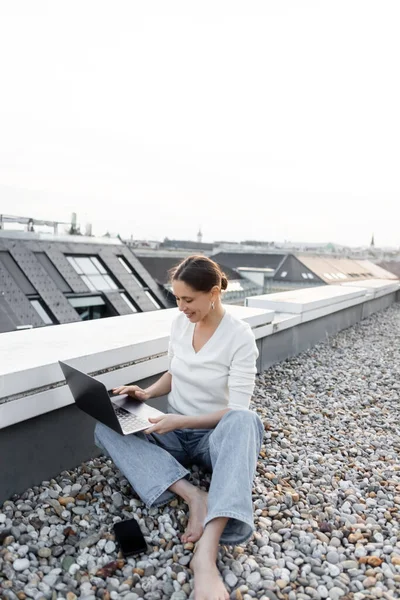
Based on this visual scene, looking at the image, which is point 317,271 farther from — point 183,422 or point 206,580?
point 206,580

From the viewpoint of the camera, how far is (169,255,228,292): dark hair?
1.92 meters

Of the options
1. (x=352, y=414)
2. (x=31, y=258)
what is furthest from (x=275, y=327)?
(x=31, y=258)

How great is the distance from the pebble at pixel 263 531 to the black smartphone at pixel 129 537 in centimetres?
3

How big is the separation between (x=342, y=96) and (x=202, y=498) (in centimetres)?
838

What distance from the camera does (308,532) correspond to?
1800 millimetres

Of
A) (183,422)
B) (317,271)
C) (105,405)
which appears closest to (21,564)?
(105,405)

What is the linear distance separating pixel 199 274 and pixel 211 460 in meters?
0.82

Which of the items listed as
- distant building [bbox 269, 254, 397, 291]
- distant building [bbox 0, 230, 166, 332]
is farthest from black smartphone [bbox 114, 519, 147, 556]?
distant building [bbox 269, 254, 397, 291]

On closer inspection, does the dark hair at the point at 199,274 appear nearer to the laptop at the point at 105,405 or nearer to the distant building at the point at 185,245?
the laptop at the point at 105,405

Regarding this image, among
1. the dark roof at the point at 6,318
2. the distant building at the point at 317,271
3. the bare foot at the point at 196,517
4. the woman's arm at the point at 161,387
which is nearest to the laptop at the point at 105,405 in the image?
the woman's arm at the point at 161,387

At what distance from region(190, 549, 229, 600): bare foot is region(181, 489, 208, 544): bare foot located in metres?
0.18

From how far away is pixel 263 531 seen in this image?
5.87 feet

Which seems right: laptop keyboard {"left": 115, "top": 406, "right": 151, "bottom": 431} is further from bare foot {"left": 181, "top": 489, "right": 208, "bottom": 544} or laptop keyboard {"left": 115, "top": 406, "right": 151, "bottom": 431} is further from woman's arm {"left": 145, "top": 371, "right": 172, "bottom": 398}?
bare foot {"left": 181, "top": 489, "right": 208, "bottom": 544}

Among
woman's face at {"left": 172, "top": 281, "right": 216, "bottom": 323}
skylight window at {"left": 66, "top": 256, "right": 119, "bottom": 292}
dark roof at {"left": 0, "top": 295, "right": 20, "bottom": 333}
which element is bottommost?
dark roof at {"left": 0, "top": 295, "right": 20, "bottom": 333}
